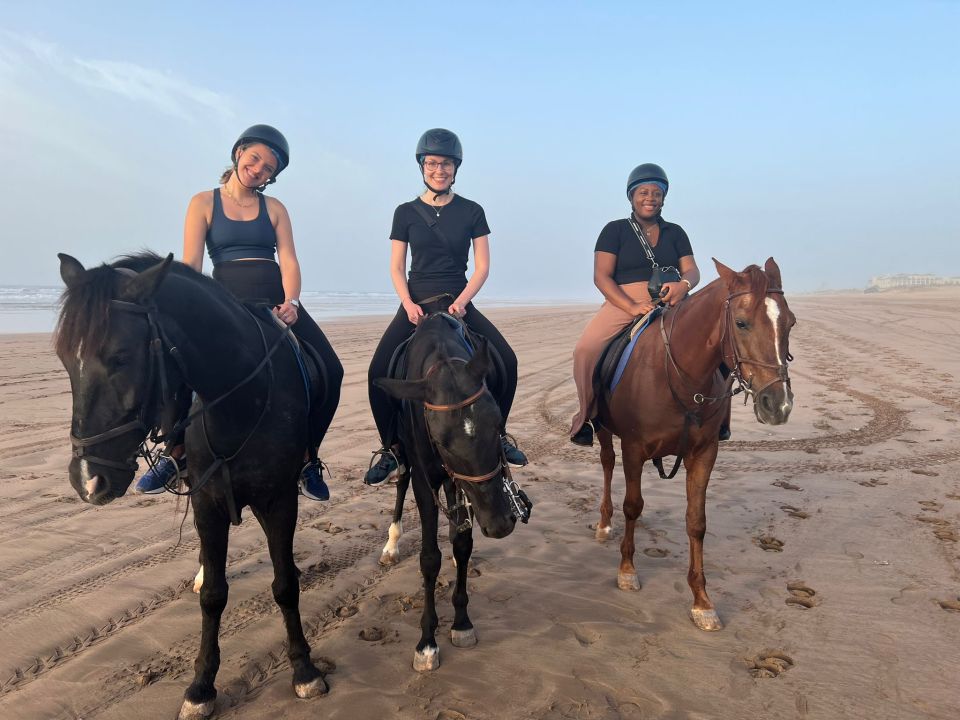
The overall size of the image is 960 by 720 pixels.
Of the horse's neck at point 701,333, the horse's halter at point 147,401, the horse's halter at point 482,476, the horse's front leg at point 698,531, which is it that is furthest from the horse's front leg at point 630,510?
the horse's halter at point 147,401

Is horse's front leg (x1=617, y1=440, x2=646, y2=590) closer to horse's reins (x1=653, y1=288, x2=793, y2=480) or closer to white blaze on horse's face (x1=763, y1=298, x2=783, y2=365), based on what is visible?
horse's reins (x1=653, y1=288, x2=793, y2=480)

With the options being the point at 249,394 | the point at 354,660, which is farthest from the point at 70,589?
the point at 249,394

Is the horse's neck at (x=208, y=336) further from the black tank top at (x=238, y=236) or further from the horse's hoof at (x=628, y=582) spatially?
the horse's hoof at (x=628, y=582)

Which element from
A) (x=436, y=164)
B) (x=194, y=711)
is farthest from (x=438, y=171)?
(x=194, y=711)

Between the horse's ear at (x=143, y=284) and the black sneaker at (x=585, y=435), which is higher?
the horse's ear at (x=143, y=284)

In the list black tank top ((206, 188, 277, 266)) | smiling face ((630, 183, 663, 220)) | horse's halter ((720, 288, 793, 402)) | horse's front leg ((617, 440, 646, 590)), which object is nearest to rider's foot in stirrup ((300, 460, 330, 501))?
black tank top ((206, 188, 277, 266))

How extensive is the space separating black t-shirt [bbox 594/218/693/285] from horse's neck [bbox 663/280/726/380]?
1.06 metres

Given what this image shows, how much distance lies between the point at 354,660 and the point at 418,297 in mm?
2779

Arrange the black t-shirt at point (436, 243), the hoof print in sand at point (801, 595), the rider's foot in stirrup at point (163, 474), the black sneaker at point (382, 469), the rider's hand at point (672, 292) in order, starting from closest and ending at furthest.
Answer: the rider's foot in stirrup at point (163, 474) → the hoof print in sand at point (801, 595) → the black sneaker at point (382, 469) → the black t-shirt at point (436, 243) → the rider's hand at point (672, 292)

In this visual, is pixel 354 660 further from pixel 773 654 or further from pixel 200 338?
pixel 773 654

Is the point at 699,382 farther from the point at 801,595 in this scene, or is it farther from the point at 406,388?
the point at 406,388

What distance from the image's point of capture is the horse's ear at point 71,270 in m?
2.17

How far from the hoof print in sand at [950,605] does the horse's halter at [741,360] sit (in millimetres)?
2268

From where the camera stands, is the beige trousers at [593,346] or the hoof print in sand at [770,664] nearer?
the hoof print in sand at [770,664]
